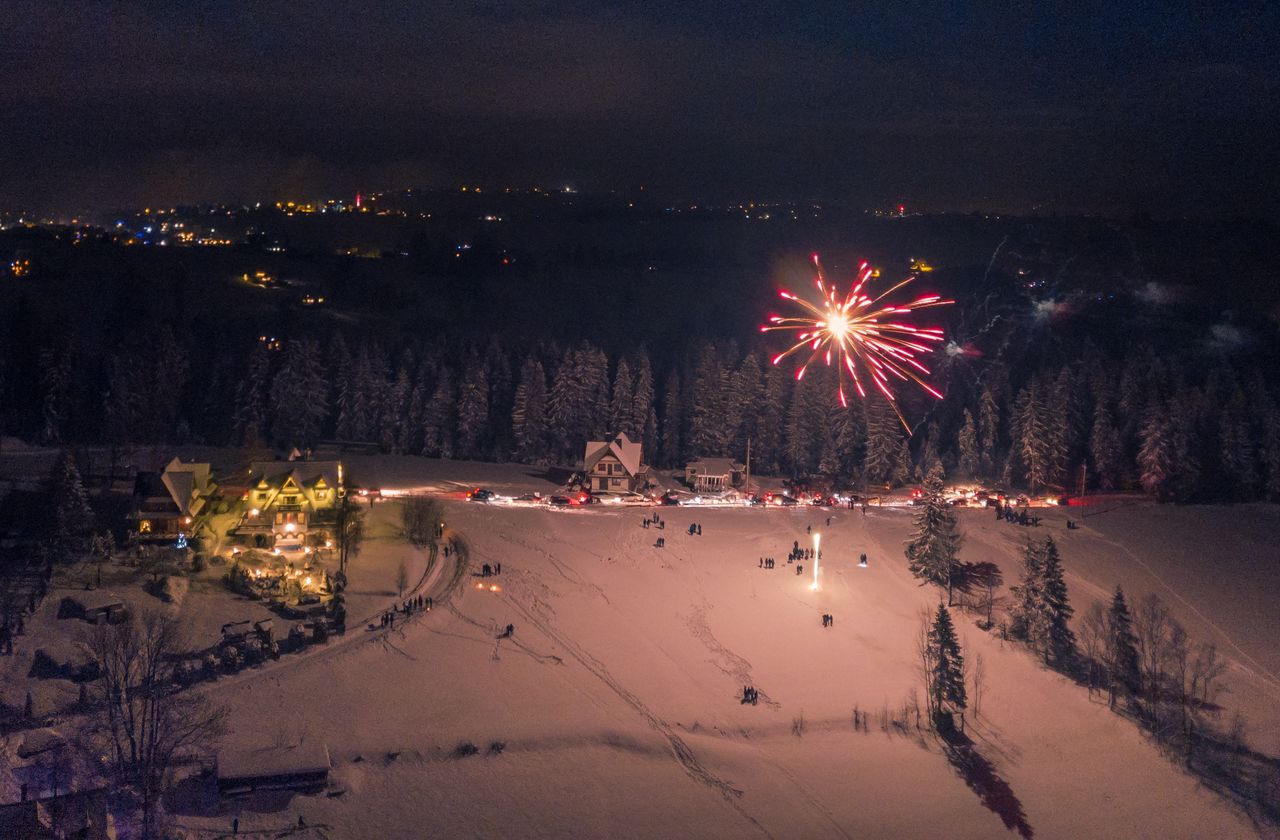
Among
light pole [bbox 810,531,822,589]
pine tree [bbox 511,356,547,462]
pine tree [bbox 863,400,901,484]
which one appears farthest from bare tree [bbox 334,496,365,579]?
pine tree [bbox 863,400,901,484]

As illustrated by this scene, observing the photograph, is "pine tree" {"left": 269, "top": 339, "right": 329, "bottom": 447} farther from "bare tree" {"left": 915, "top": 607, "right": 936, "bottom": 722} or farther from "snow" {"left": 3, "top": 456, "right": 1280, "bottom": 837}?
"bare tree" {"left": 915, "top": 607, "right": 936, "bottom": 722}

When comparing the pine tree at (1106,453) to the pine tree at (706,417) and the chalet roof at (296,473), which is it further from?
the chalet roof at (296,473)

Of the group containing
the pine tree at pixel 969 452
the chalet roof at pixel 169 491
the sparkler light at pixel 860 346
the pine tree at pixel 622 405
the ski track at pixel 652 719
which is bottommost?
the ski track at pixel 652 719

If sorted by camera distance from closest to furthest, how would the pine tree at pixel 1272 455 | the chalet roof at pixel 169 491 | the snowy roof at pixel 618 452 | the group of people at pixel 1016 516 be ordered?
the chalet roof at pixel 169 491
the group of people at pixel 1016 516
the pine tree at pixel 1272 455
the snowy roof at pixel 618 452

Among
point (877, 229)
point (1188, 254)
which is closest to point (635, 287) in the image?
point (877, 229)

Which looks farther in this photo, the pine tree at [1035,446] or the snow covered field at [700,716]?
the pine tree at [1035,446]

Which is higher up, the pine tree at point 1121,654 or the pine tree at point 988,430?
the pine tree at point 988,430

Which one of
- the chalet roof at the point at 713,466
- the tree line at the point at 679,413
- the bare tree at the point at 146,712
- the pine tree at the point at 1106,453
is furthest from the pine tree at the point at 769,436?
the bare tree at the point at 146,712
